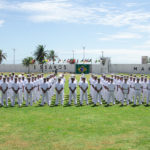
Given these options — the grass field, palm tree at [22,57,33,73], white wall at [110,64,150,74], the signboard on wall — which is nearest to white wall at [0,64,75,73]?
palm tree at [22,57,33,73]

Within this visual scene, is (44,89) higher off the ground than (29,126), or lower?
higher

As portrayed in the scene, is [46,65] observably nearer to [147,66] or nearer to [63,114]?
[147,66]

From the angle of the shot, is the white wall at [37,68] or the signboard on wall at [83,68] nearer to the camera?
the signboard on wall at [83,68]

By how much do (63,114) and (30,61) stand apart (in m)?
54.5

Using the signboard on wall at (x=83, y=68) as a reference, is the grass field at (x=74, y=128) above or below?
below

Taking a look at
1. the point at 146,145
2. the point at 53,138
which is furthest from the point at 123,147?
the point at 53,138

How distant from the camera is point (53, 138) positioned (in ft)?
28.1

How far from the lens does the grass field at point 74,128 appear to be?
7980mm

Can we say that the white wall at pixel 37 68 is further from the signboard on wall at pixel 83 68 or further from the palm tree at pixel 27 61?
the signboard on wall at pixel 83 68

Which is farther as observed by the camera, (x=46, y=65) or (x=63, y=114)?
(x=46, y=65)

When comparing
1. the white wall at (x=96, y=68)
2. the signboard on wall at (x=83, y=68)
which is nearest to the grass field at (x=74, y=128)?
the white wall at (x=96, y=68)

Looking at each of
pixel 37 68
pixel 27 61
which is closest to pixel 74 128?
pixel 27 61

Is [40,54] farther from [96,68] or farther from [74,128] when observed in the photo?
[74,128]

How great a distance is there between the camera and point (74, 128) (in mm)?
9797
